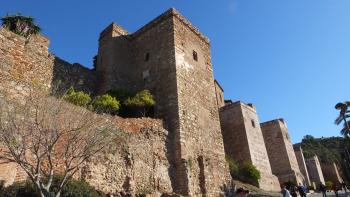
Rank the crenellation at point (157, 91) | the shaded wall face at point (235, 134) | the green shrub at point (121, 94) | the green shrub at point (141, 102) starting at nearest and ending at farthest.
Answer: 1. the crenellation at point (157, 91)
2. the green shrub at point (141, 102)
3. the green shrub at point (121, 94)
4. the shaded wall face at point (235, 134)

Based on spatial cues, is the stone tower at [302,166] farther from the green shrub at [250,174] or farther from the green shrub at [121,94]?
the green shrub at [121,94]

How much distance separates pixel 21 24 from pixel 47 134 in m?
13.9

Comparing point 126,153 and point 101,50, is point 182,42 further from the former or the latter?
point 126,153

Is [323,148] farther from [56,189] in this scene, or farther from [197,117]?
[56,189]

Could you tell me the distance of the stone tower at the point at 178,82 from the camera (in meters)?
16.6

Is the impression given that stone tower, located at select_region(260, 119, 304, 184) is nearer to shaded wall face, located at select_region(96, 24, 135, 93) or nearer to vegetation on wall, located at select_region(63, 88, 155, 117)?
shaded wall face, located at select_region(96, 24, 135, 93)

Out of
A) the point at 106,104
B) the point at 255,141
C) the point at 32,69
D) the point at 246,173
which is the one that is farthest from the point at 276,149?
the point at 32,69

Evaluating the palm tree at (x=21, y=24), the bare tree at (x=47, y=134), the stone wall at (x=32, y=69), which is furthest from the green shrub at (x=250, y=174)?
the palm tree at (x=21, y=24)

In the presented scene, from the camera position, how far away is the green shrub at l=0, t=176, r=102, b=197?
9.55 metres

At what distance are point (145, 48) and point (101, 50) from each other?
3220mm

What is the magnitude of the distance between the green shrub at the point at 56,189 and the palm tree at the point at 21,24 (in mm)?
13166

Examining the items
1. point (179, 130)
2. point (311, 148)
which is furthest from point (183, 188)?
point (311, 148)

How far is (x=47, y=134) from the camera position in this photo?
33.2ft

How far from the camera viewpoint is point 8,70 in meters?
13.7
